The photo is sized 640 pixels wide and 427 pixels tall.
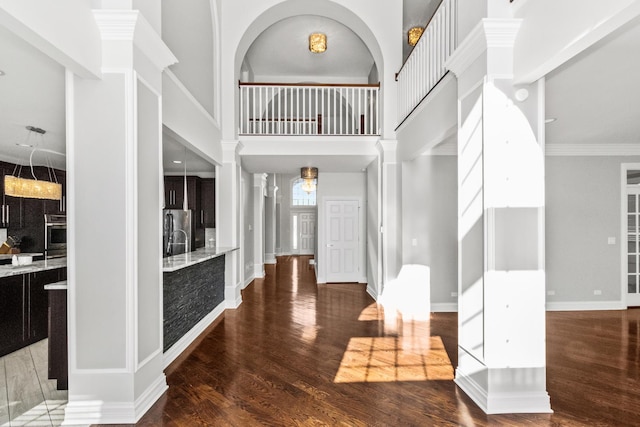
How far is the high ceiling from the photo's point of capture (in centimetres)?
273

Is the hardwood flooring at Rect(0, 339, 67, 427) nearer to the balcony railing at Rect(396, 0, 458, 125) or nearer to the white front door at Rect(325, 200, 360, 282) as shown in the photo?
the balcony railing at Rect(396, 0, 458, 125)

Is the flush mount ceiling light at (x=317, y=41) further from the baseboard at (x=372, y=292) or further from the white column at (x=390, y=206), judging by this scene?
the baseboard at (x=372, y=292)

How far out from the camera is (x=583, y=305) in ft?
18.3

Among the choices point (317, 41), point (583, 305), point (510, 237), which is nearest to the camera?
point (510, 237)

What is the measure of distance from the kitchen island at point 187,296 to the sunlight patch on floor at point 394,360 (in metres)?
1.79

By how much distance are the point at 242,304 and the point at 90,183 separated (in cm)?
401

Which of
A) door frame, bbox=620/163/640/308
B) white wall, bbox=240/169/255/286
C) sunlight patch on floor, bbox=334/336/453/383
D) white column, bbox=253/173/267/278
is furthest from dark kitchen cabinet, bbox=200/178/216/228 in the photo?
door frame, bbox=620/163/640/308

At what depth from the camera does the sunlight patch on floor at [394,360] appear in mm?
3193

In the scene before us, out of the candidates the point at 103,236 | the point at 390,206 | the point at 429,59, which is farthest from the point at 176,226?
the point at 429,59

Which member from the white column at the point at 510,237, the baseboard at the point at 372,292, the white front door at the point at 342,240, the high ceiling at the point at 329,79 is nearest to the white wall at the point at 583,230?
the high ceiling at the point at 329,79

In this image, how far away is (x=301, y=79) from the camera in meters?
A: 8.75

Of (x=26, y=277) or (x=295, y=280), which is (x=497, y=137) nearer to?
(x=26, y=277)

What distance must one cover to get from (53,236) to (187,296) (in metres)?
4.86

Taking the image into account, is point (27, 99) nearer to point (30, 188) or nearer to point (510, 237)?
point (30, 188)
